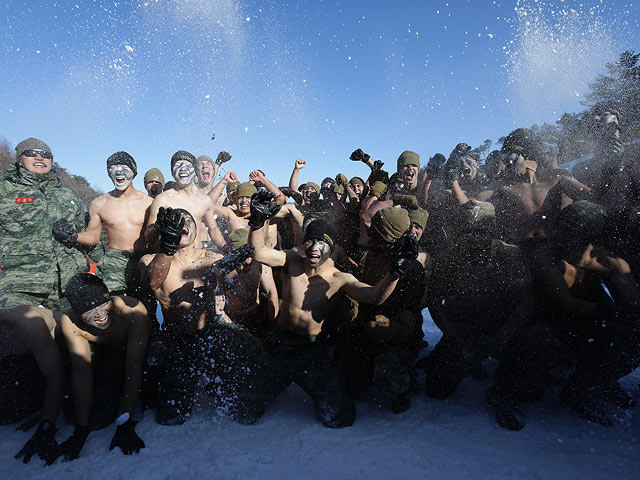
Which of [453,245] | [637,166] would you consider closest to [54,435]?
[453,245]

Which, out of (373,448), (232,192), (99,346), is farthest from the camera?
(232,192)

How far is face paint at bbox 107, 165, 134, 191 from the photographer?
3.58 metres

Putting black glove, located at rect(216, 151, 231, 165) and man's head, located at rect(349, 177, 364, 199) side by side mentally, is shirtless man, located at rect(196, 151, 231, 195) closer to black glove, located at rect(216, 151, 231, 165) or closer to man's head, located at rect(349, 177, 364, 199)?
black glove, located at rect(216, 151, 231, 165)

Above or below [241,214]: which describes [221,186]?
above

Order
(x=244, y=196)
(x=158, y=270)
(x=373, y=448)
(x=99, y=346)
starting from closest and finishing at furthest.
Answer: (x=373, y=448), (x=158, y=270), (x=99, y=346), (x=244, y=196)

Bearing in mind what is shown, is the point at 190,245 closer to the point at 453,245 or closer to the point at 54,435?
the point at 54,435

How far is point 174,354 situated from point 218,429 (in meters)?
0.75

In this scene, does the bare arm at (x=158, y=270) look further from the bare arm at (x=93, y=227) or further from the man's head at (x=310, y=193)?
the man's head at (x=310, y=193)

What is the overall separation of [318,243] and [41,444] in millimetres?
2423

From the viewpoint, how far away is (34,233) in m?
3.44

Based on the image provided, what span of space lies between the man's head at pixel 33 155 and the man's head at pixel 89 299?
6.06 ft

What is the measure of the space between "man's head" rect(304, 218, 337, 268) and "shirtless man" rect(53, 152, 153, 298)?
6.47ft

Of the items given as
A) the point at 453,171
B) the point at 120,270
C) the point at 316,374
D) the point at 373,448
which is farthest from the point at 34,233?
the point at 453,171

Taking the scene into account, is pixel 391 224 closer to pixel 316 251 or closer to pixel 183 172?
pixel 316 251
